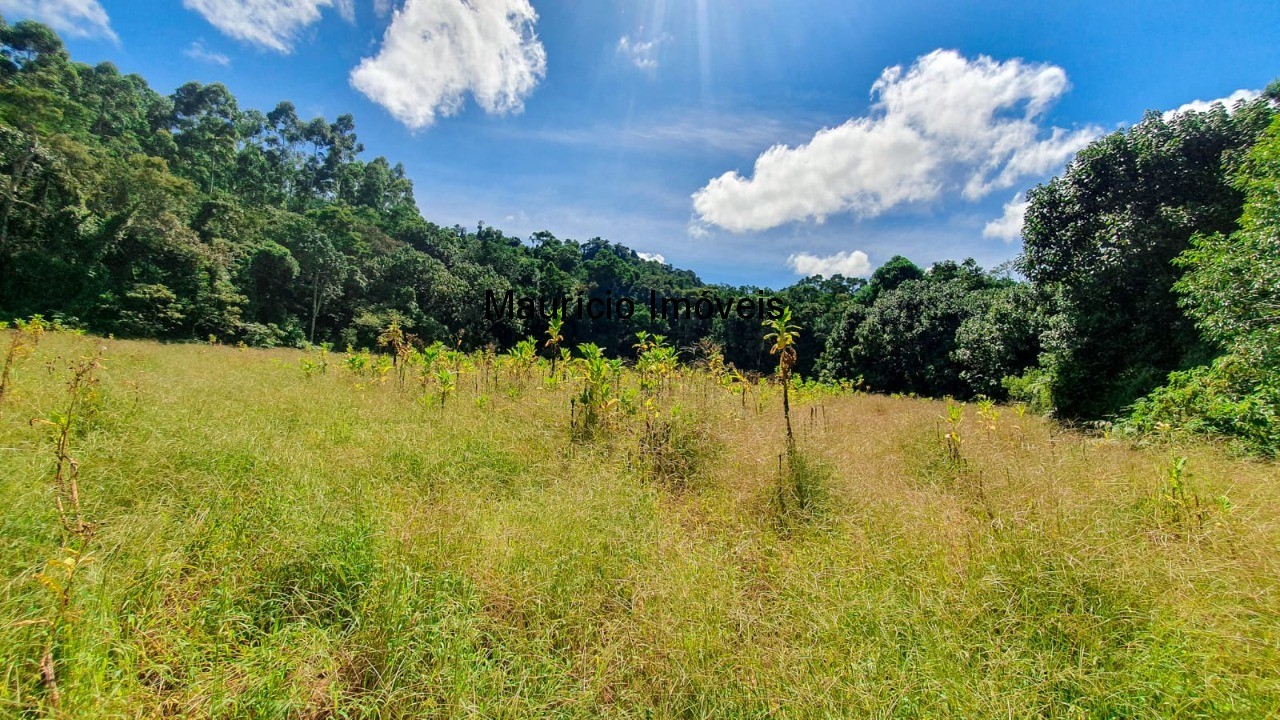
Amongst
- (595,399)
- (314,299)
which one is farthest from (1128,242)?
(314,299)

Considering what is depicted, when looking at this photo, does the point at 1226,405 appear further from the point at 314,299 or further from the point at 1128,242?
the point at 314,299

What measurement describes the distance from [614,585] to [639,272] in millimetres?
42961

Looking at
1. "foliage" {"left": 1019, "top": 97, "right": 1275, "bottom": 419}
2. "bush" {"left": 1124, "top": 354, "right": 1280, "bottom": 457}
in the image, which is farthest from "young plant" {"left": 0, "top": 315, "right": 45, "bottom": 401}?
"foliage" {"left": 1019, "top": 97, "right": 1275, "bottom": 419}

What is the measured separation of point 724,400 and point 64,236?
29.6 metres

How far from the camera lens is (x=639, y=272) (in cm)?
4400

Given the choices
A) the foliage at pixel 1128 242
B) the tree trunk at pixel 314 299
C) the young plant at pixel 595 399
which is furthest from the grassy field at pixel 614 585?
the tree trunk at pixel 314 299

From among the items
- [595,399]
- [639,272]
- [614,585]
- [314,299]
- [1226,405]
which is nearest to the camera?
[614,585]

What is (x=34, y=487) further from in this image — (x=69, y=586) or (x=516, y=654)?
(x=516, y=654)

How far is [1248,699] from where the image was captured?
1.62m

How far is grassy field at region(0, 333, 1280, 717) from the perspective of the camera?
5.49ft

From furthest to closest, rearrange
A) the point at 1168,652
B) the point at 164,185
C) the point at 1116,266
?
the point at 164,185 < the point at 1116,266 < the point at 1168,652

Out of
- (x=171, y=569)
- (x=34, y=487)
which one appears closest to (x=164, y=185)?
(x=34, y=487)

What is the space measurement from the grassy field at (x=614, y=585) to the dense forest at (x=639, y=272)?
12.9 feet

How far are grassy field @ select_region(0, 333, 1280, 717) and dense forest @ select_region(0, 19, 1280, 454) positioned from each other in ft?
12.9
